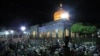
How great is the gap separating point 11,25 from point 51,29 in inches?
1228

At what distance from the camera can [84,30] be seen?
4456 centimetres

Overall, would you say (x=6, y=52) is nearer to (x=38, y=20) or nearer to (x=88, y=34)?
(x=88, y=34)

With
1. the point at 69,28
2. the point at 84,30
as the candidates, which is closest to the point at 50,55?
the point at 84,30

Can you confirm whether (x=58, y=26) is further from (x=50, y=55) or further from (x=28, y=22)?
(x=50, y=55)

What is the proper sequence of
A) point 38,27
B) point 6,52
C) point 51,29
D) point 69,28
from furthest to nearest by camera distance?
1. point 38,27
2. point 51,29
3. point 69,28
4. point 6,52

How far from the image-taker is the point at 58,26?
1959 inches

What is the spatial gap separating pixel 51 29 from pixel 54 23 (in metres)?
2.28

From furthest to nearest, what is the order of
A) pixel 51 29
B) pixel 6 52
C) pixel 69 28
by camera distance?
pixel 51 29
pixel 69 28
pixel 6 52

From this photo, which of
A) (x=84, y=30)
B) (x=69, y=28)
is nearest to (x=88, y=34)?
(x=84, y=30)

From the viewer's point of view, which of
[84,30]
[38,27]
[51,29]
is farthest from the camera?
[38,27]

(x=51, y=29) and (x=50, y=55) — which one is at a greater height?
(x=51, y=29)

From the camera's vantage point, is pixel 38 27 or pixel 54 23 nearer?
pixel 54 23

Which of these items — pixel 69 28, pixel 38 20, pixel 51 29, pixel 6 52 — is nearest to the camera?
→ pixel 6 52

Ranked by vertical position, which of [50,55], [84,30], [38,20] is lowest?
[50,55]
